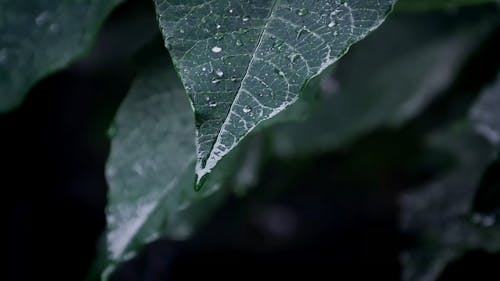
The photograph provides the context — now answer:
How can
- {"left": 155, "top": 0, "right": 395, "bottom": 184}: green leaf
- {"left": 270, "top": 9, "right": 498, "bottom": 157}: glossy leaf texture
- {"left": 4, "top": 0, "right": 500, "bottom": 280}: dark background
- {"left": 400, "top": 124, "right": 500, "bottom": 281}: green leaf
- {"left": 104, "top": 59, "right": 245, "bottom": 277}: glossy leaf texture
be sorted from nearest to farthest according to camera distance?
{"left": 155, "top": 0, "right": 395, "bottom": 184}: green leaf < {"left": 104, "top": 59, "right": 245, "bottom": 277}: glossy leaf texture < {"left": 400, "top": 124, "right": 500, "bottom": 281}: green leaf < {"left": 270, "top": 9, "right": 498, "bottom": 157}: glossy leaf texture < {"left": 4, "top": 0, "right": 500, "bottom": 280}: dark background

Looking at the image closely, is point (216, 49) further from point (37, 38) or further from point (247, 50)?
point (37, 38)

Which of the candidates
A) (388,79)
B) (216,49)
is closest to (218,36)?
(216,49)

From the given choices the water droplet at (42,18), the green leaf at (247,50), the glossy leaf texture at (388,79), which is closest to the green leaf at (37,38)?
the water droplet at (42,18)

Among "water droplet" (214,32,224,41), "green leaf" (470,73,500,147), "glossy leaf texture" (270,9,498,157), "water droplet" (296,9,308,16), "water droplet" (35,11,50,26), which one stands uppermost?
"water droplet" (296,9,308,16)

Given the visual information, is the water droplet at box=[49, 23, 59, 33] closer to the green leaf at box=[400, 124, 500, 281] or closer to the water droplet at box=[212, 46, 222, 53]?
the water droplet at box=[212, 46, 222, 53]

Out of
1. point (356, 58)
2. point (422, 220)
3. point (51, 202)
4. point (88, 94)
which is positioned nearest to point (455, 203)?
point (422, 220)

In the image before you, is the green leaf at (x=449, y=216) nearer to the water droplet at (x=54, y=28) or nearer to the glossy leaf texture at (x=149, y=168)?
the glossy leaf texture at (x=149, y=168)

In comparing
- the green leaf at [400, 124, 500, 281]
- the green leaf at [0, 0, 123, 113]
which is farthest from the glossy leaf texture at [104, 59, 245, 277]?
the green leaf at [400, 124, 500, 281]
